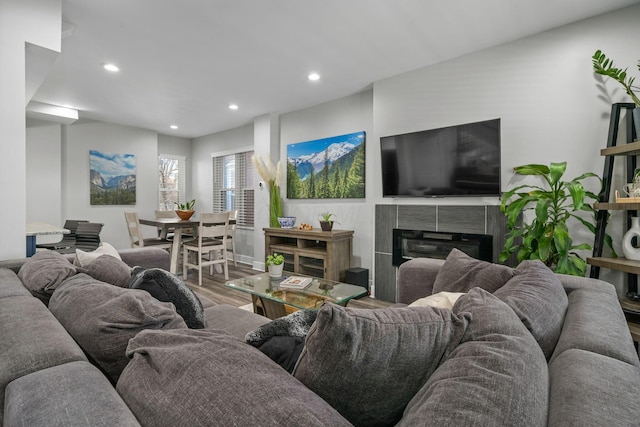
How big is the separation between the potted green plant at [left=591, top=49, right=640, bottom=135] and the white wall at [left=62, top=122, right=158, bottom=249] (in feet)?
22.1

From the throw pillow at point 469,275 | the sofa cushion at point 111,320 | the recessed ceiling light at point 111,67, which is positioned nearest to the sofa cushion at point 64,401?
the sofa cushion at point 111,320

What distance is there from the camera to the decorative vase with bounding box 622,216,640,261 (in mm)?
2221

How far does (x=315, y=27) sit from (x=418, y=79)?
4.60 ft

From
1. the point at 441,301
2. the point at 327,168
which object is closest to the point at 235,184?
the point at 327,168

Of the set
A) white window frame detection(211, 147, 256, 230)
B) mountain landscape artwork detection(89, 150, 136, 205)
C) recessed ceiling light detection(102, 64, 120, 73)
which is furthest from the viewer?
white window frame detection(211, 147, 256, 230)

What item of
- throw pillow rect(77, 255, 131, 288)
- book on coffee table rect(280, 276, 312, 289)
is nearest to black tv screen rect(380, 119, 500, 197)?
book on coffee table rect(280, 276, 312, 289)

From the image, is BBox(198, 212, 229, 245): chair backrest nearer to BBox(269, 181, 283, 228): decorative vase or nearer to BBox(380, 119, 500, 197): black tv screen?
BBox(269, 181, 283, 228): decorative vase

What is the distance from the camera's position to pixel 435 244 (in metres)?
3.37

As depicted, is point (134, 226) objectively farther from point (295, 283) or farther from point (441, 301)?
point (441, 301)

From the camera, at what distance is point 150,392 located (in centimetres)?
65

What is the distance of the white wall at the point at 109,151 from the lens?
212 inches

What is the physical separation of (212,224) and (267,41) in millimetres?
2856

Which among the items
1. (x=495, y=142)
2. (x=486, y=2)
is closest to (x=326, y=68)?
(x=486, y=2)

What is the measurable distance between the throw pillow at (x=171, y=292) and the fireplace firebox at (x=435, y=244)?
2.69 meters
